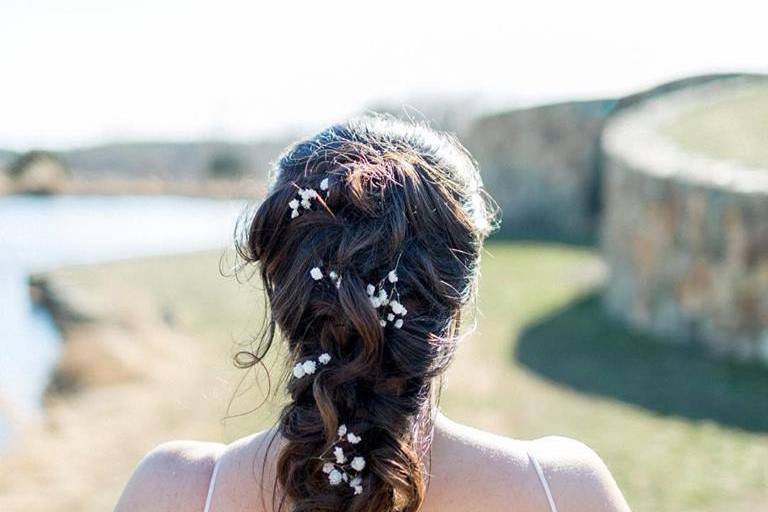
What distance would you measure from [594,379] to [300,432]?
5.97m

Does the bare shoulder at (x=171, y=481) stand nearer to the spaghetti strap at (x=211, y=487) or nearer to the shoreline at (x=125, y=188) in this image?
the spaghetti strap at (x=211, y=487)

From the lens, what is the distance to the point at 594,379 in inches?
277

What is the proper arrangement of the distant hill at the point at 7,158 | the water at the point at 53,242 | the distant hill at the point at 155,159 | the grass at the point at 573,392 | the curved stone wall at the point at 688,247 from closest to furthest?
the grass at the point at 573,392, the water at the point at 53,242, the curved stone wall at the point at 688,247, the distant hill at the point at 7,158, the distant hill at the point at 155,159

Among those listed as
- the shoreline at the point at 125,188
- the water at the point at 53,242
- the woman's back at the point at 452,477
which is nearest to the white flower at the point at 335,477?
the woman's back at the point at 452,477

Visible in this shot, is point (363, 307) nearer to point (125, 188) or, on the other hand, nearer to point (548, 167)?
point (125, 188)

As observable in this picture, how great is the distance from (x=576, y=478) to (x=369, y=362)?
1.27ft

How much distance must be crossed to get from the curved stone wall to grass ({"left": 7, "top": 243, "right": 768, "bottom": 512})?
0.29 metres

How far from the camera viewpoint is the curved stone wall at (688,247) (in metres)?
7.22

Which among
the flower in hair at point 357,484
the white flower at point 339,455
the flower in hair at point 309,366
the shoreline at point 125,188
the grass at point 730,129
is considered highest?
the flower in hair at point 309,366

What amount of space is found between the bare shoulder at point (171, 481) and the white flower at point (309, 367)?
0.24 meters

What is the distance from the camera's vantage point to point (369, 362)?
4.45 ft

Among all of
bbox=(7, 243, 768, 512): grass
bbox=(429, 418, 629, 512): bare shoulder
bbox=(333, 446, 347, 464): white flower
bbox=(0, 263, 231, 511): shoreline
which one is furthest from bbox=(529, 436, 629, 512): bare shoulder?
bbox=(0, 263, 231, 511): shoreline

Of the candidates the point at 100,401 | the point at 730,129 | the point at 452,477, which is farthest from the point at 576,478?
the point at 730,129

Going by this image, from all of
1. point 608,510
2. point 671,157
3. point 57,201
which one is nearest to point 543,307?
point 671,157
